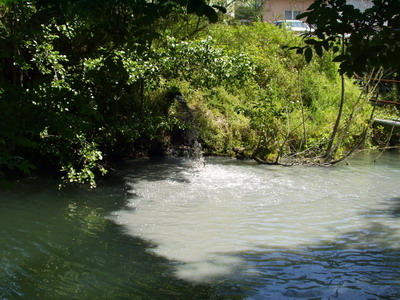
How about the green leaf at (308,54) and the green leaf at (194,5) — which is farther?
the green leaf at (308,54)

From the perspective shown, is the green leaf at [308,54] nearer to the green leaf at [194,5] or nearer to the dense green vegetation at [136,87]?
the dense green vegetation at [136,87]

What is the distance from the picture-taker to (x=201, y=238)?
537cm

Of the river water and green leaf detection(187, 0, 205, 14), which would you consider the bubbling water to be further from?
green leaf detection(187, 0, 205, 14)

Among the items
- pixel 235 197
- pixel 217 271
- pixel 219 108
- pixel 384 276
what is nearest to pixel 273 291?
pixel 217 271

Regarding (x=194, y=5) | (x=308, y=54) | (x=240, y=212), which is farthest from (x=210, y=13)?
(x=240, y=212)

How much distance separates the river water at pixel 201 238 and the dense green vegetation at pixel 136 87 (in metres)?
0.91

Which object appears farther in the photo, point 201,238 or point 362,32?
point 201,238

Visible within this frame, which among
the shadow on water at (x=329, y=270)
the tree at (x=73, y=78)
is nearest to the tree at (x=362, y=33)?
the tree at (x=73, y=78)

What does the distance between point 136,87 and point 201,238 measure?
5225 millimetres

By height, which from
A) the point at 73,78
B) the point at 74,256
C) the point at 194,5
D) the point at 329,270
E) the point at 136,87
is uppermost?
the point at 194,5

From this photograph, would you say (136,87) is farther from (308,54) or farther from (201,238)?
(308,54)

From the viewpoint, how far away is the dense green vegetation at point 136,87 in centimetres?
328

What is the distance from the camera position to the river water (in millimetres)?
4027

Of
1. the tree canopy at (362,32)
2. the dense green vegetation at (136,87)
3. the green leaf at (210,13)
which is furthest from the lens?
the dense green vegetation at (136,87)
